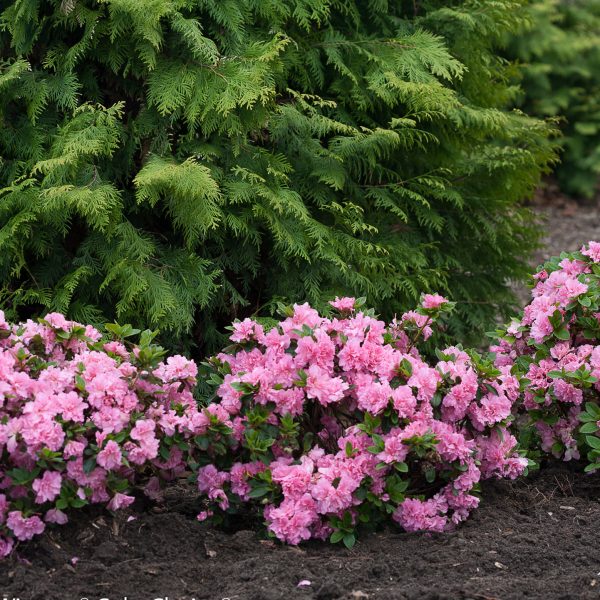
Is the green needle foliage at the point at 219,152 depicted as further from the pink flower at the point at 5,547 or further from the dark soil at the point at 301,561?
the pink flower at the point at 5,547

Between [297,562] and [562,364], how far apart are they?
1.29 meters

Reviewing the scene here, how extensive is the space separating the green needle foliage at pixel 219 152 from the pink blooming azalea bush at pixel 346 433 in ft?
2.56

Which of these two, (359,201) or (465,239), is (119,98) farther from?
(465,239)

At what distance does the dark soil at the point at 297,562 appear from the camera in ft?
8.59

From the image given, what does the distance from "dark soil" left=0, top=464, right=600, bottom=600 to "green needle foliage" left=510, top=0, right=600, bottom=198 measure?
6.53m

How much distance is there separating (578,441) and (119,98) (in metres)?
2.34

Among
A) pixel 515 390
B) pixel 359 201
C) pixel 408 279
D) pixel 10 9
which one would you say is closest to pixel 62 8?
pixel 10 9

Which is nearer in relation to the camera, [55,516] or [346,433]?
[55,516]

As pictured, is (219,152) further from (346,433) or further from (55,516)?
(55,516)

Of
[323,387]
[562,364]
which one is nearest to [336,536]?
[323,387]

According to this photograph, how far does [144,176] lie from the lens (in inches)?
138

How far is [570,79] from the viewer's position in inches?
365

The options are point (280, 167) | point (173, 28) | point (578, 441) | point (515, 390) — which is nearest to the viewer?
point (515, 390)

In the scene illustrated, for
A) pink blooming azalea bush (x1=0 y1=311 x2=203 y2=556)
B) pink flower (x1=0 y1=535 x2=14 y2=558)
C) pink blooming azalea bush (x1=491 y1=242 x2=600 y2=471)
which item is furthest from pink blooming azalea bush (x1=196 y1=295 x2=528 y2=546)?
pink flower (x1=0 y1=535 x2=14 y2=558)
